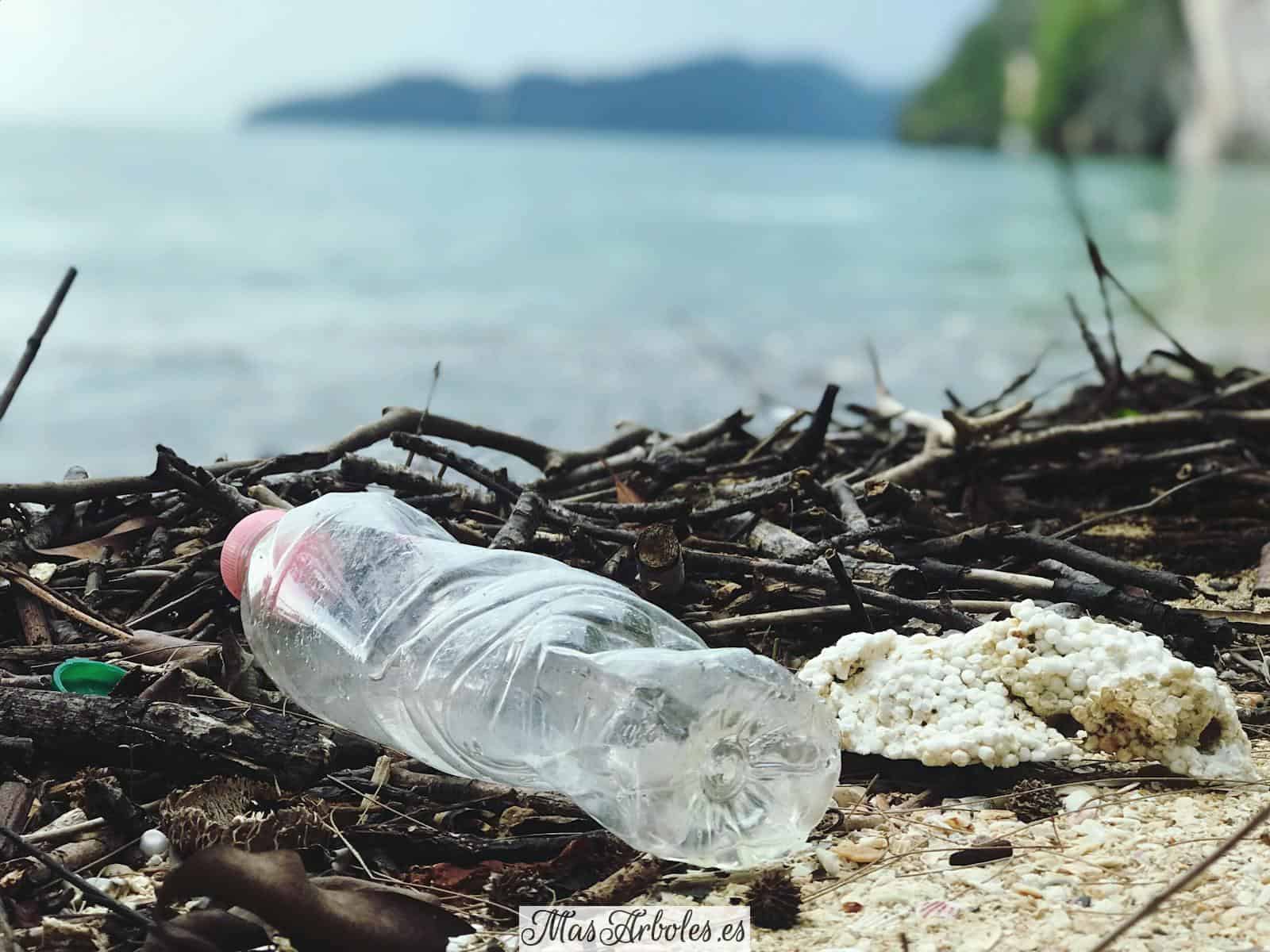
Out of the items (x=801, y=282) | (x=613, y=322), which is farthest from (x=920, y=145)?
(x=613, y=322)

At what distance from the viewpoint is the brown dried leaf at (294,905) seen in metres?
1.43

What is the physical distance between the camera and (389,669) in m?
1.90

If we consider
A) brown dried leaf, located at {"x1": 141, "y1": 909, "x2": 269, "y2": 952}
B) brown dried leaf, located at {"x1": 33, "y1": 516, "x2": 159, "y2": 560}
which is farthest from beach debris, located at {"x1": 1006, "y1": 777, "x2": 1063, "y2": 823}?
brown dried leaf, located at {"x1": 33, "y1": 516, "x2": 159, "y2": 560}

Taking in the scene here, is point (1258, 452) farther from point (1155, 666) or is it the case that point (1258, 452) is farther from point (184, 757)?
point (184, 757)

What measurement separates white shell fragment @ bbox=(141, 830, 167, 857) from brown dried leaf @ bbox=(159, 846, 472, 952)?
0.24 metres

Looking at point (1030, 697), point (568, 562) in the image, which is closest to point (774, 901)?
point (1030, 697)

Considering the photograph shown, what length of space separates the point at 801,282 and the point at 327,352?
26.7 ft

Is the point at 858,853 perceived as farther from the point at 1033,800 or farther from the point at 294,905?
the point at 294,905

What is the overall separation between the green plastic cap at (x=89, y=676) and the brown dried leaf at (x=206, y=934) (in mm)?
645

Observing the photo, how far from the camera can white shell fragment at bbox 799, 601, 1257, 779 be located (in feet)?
5.86

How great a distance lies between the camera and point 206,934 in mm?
1438

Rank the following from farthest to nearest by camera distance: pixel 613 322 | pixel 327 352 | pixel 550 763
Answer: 1. pixel 613 322
2. pixel 327 352
3. pixel 550 763

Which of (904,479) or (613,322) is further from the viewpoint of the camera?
(613,322)

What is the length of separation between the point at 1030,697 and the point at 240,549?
126 cm
